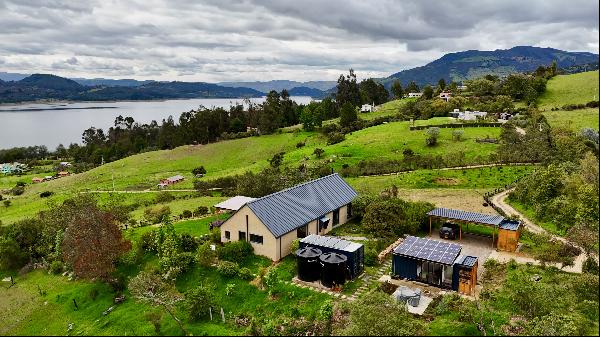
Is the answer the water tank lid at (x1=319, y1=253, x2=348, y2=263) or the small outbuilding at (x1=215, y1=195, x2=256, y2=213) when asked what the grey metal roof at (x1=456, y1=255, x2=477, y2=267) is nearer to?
the water tank lid at (x1=319, y1=253, x2=348, y2=263)

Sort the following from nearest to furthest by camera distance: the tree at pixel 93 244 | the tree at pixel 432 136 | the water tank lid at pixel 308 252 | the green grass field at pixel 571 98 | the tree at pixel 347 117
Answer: the water tank lid at pixel 308 252, the tree at pixel 93 244, the tree at pixel 432 136, the green grass field at pixel 571 98, the tree at pixel 347 117

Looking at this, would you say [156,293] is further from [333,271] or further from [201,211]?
[201,211]

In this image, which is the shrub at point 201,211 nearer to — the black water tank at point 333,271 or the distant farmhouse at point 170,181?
the black water tank at point 333,271

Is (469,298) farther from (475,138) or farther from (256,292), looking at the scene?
(475,138)

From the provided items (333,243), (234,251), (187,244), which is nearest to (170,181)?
(187,244)

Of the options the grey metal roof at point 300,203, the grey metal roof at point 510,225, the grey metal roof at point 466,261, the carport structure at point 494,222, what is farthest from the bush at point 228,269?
the grey metal roof at point 510,225

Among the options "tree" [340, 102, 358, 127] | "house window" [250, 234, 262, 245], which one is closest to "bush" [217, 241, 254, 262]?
"house window" [250, 234, 262, 245]
